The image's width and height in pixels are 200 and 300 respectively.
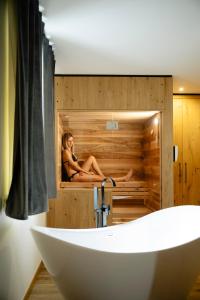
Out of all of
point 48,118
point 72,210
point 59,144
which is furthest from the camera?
point 59,144

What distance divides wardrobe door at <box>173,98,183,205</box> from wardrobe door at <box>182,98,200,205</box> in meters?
0.05

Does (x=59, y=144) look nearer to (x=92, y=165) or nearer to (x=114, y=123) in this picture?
(x=92, y=165)

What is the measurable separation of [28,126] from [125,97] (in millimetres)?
2265

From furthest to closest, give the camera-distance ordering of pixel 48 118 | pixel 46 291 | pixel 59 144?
pixel 59 144 < pixel 48 118 < pixel 46 291

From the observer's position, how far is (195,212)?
9.50 feet

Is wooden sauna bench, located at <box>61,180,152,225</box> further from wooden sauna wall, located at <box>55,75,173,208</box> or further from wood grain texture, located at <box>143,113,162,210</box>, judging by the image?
wooden sauna wall, located at <box>55,75,173,208</box>

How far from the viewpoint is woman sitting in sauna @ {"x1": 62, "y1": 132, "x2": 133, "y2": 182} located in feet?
14.3

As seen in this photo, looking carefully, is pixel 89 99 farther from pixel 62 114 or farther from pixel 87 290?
pixel 87 290

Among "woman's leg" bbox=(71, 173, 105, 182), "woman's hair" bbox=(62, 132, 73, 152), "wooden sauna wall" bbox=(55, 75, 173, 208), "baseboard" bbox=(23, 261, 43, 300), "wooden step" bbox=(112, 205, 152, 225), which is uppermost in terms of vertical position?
"wooden sauna wall" bbox=(55, 75, 173, 208)

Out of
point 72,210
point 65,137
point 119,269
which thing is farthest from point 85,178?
point 119,269

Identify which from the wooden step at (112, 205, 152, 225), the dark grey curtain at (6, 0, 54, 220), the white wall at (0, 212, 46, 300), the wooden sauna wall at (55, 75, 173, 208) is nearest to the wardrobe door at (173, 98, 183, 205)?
the wooden step at (112, 205, 152, 225)

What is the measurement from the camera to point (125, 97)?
161 inches

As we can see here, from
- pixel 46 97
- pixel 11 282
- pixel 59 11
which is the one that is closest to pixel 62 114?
pixel 46 97

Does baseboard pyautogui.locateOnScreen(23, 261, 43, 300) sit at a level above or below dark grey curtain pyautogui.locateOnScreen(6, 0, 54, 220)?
below
